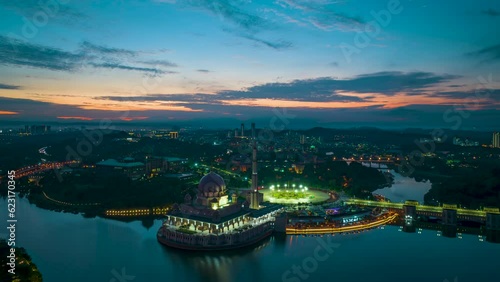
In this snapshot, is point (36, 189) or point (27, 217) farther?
point (36, 189)

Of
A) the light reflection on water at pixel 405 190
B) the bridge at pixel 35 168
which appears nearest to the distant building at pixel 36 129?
the bridge at pixel 35 168

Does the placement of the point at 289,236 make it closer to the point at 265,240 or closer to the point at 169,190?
the point at 265,240

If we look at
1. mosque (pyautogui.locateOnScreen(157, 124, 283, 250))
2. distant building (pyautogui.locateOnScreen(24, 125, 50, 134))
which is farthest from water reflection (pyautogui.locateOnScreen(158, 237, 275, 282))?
distant building (pyautogui.locateOnScreen(24, 125, 50, 134))

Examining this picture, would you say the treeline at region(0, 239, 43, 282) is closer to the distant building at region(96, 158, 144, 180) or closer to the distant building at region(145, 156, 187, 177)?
the distant building at region(96, 158, 144, 180)

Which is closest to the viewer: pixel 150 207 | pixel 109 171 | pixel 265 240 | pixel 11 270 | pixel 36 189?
pixel 11 270

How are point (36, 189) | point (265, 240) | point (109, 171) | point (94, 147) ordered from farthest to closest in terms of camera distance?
1. point (94, 147)
2. point (109, 171)
3. point (36, 189)
4. point (265, 240)

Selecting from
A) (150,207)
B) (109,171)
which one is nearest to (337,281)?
(150,207)

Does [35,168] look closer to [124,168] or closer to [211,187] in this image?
[124,168]

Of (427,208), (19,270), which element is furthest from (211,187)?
(427,208)
